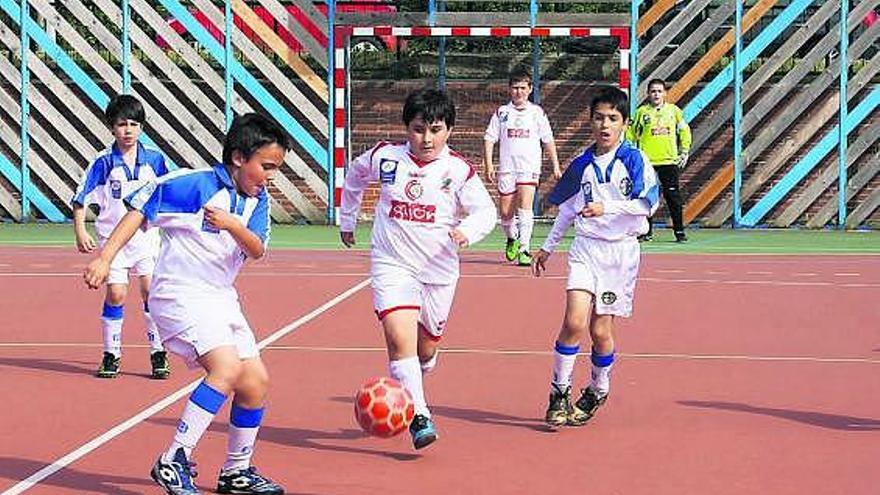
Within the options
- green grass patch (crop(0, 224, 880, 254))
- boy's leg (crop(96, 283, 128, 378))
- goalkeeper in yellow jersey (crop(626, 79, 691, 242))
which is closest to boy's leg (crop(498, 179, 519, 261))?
green grass patch (crop(0, 224, 880, 254))

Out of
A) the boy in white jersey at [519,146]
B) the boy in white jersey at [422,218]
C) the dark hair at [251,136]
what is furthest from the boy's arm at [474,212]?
the boy in white jersey at [519,146]

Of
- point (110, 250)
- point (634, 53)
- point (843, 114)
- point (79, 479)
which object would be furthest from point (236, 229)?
point (843, 114)

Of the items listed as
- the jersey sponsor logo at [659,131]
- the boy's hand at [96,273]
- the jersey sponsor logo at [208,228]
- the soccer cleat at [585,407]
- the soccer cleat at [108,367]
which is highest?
the jersey sponsor logo at [208,228]

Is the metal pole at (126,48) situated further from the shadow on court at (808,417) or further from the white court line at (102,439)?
the shadow on court at (808,417)

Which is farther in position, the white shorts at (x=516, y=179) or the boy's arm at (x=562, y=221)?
the white shorts at (x=516, y=179)

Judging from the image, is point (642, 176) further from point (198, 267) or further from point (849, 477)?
point (198, 267)

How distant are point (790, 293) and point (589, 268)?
21.9 feet

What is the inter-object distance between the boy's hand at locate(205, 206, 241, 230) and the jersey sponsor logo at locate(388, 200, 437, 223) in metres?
1.78

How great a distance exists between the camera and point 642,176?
376 inches

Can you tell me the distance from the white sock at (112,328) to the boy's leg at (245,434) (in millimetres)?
3648

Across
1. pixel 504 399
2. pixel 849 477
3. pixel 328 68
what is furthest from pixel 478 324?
pixel 328 68

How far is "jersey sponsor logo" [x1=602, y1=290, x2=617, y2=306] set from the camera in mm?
9461

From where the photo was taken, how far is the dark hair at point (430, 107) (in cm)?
886

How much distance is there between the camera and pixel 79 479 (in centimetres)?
766
